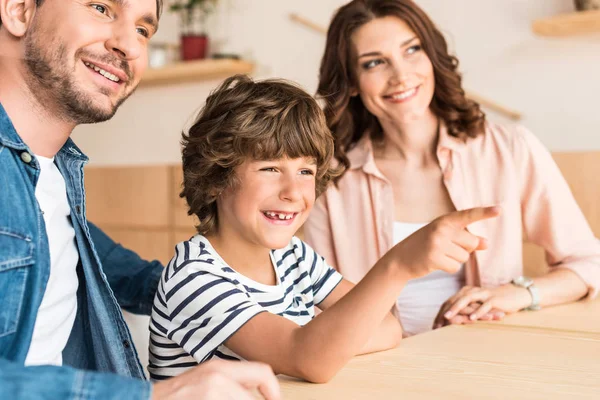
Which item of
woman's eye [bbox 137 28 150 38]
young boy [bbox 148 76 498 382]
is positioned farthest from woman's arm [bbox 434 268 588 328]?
woman's eye [bbox 137 28 150 38]

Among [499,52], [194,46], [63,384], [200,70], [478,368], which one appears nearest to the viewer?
[63,384]

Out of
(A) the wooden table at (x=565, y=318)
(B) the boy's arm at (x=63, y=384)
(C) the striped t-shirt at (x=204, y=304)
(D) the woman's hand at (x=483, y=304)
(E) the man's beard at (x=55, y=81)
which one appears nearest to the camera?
(B) the boy's arm at (x=63, y=384)

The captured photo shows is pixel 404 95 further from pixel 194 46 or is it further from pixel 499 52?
pixel 194 46

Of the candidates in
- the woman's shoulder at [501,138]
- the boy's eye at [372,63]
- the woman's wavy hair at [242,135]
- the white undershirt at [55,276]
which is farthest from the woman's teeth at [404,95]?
the white undershirt at [55,276]

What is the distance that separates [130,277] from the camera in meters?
1.54

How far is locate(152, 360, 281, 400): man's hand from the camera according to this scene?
2.52 ft

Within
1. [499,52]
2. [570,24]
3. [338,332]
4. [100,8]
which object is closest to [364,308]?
[338,332]

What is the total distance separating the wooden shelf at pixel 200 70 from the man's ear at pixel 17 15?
268 centimetres

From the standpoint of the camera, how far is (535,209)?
6.30 ft

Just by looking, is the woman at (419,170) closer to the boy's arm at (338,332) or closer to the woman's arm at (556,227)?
the woman's arm at (556,227)

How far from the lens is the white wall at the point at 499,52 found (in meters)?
3.01

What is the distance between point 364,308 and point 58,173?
686 mm

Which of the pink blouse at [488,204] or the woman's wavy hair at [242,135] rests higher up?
the woman's wavy hair at [242,135]

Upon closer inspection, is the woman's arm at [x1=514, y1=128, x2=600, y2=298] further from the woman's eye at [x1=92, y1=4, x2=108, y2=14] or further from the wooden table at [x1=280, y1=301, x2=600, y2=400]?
the woman's eye at [x1=92, y1=4, x2=108, y2=14]
